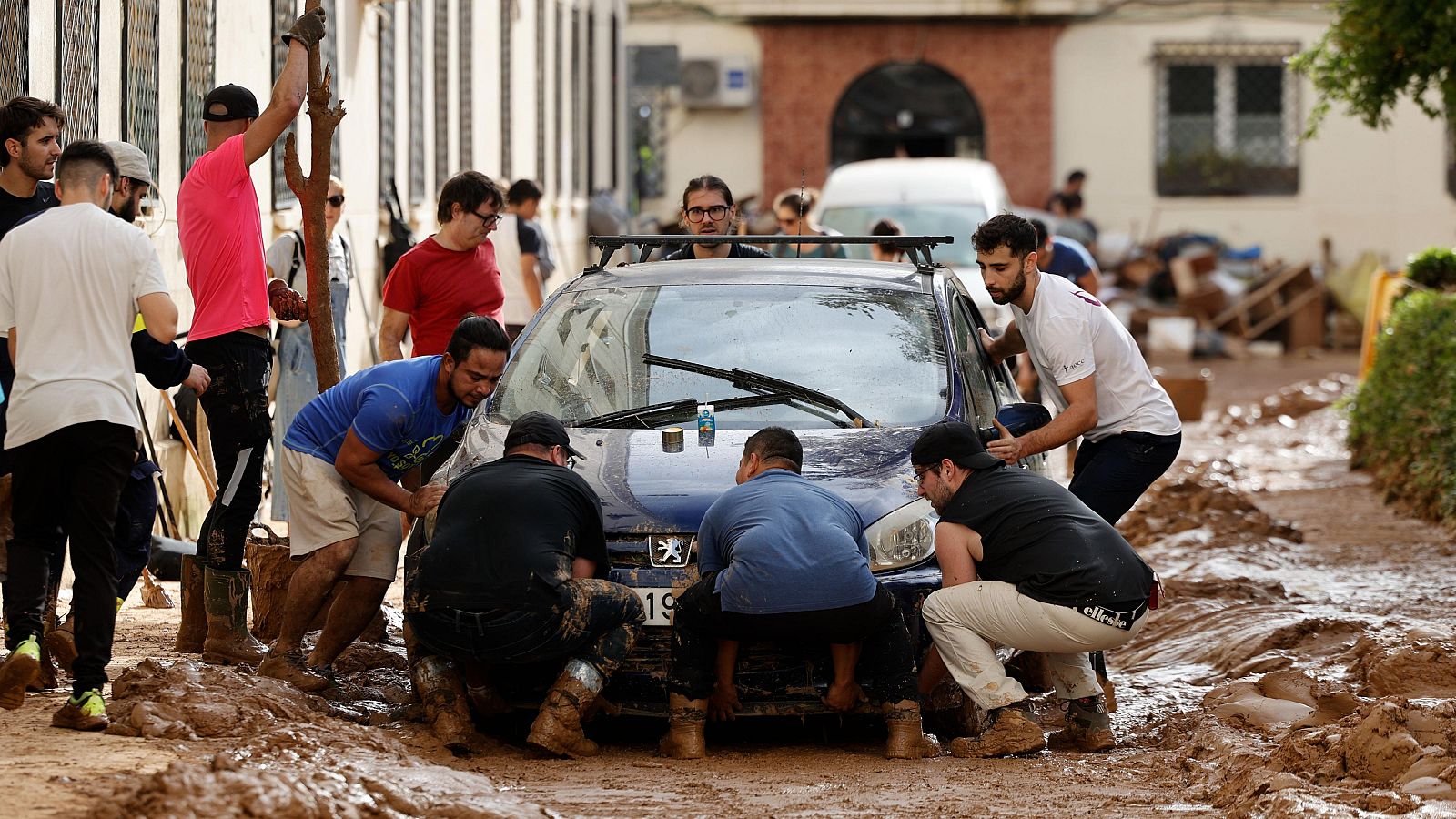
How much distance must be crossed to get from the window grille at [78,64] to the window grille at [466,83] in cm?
947

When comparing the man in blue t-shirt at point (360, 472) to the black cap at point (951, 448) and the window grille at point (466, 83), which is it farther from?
the window grille at point (466, 83)

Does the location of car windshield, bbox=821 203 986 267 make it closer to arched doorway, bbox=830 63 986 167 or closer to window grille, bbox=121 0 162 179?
window grille, bbox=121 0 162 179

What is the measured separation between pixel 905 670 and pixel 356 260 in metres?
9.00

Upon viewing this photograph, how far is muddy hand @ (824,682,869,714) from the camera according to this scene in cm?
610

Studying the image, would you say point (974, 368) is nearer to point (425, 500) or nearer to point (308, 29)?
point (425, 500)

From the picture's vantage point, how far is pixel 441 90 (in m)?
17.9

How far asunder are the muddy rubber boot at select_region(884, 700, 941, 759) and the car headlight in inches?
17.2

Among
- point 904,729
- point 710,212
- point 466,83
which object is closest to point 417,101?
point 466,83

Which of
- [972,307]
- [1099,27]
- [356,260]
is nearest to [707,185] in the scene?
[972,307]

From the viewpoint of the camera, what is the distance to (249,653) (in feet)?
23.2

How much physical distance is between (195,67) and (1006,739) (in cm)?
687

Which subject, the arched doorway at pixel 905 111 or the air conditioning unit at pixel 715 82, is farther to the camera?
the arched doorway at pixel 905 111

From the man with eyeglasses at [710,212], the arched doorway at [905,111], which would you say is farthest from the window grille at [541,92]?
the man with eyeglasses at [710,212]

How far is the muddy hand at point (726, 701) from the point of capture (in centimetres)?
616
